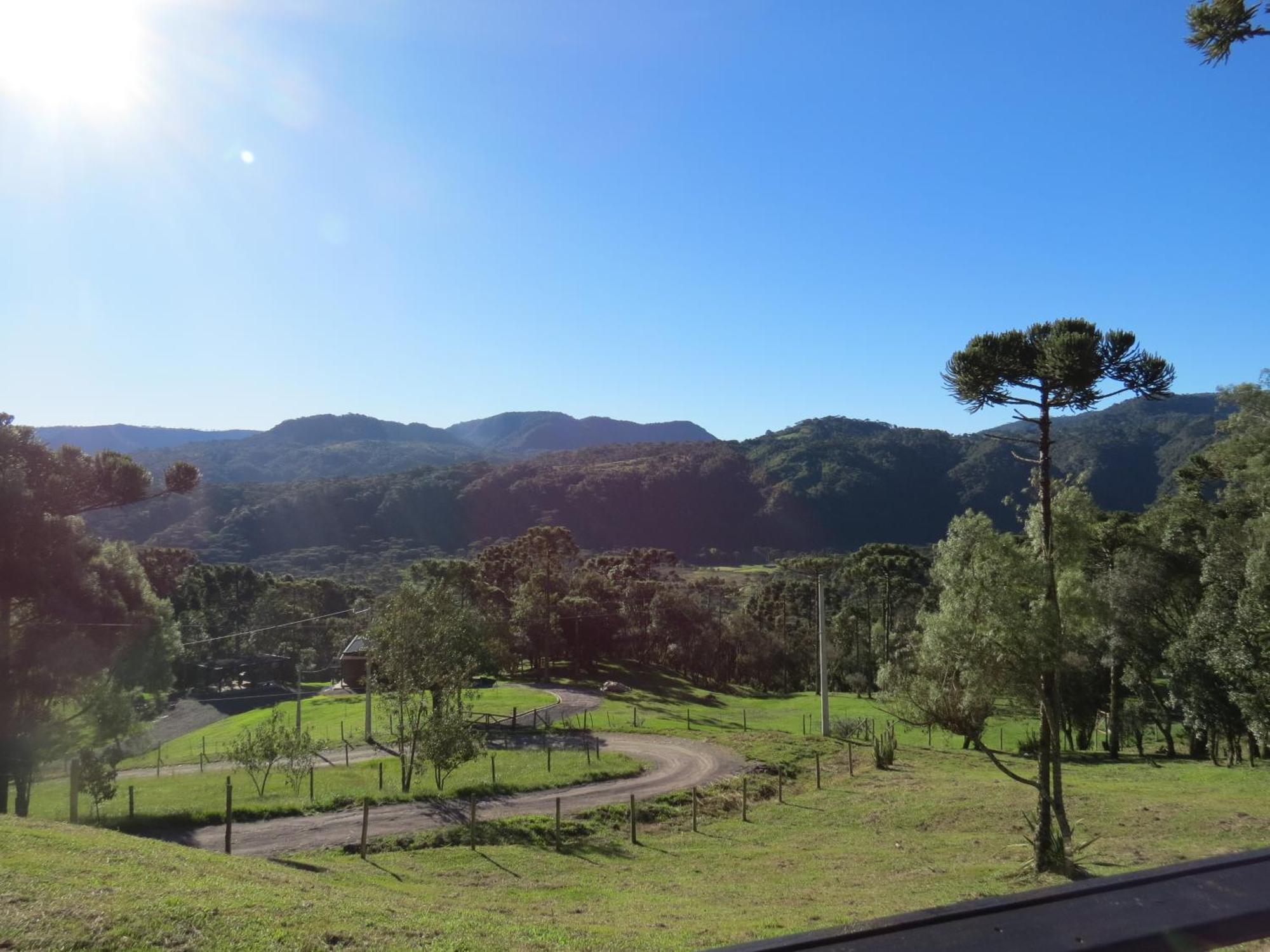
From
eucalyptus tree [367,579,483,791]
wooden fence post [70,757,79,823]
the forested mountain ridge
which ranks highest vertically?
the forested mountain ridge

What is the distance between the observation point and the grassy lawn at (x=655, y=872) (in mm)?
7578

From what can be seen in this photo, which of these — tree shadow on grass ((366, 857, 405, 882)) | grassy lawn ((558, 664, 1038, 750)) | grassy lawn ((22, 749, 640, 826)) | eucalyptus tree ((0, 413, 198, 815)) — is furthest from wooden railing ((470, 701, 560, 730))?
tree shadow on grass ((366, 857, 405, 882))

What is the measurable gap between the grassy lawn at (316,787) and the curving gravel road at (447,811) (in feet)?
2.12

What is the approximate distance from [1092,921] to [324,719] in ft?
173

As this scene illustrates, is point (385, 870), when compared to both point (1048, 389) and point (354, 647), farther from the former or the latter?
point (354, 647)

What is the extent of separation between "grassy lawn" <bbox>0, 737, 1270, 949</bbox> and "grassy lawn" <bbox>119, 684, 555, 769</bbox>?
18.3 meters

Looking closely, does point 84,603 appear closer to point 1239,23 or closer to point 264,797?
point 264,797

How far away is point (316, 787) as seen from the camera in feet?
90.1

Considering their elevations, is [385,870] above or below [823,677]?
below

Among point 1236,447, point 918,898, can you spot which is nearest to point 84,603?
point 918,898

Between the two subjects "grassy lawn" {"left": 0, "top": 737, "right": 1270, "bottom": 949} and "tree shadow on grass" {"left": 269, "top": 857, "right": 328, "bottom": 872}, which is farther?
"tree shadow on grass" {"left": 269, "top": 857, "right": 328, "bottom": 872}

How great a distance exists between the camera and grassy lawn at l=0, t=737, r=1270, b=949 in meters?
7.58

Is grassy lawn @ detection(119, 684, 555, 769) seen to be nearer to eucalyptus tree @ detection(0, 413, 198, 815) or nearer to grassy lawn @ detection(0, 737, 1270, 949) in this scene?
eucalyptus tree @ detection(0, 413, 198, 815)

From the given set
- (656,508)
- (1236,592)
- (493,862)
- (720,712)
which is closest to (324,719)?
(720,712)
